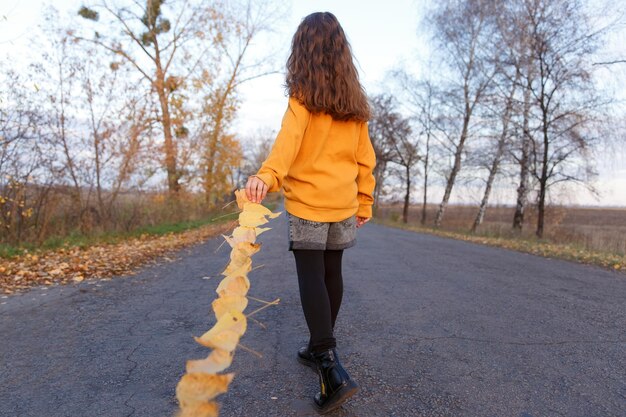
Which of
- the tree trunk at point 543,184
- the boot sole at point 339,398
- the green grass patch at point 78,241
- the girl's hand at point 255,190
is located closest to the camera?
the girl's hand at point 255,190

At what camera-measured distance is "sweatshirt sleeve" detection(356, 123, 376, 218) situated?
7.86 ft

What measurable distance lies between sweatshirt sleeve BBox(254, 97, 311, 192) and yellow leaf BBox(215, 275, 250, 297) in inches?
19.8

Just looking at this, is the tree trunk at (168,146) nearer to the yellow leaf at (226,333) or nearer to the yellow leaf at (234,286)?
the yellow leaf at (234,286)

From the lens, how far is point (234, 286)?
1526 mm

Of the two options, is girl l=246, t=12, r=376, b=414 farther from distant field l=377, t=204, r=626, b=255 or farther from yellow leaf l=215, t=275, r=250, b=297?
distant field l=377, t=204, r=626, b=255

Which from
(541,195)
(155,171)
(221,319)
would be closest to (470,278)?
(221,319)

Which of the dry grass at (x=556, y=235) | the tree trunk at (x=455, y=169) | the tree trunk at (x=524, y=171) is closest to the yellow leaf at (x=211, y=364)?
the dry grass at (x=556, y=235)

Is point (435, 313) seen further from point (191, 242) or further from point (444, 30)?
point (444, 30)

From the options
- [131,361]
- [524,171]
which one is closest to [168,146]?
[524,171]

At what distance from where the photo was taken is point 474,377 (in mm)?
2449

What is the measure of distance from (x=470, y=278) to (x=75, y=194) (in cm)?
890

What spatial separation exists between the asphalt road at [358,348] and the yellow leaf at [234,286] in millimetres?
798

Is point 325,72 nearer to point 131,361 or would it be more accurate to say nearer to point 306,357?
point 306,357

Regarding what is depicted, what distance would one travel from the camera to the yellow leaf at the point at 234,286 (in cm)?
151
